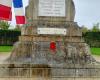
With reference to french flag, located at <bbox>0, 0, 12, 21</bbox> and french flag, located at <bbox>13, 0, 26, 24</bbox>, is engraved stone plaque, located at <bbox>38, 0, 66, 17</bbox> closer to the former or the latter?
french flag, located at <bbox>13, 0, 26, 24</bbox>

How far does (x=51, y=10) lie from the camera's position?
472 inches

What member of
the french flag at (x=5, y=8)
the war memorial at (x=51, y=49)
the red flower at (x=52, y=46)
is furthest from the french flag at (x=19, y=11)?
the red flower at (x=52, y=46)

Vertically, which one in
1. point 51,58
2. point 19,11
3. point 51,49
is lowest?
point 51,58

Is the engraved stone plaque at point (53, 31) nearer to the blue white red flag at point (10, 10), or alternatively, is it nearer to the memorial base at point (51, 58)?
the memorial base at point (51, 58)

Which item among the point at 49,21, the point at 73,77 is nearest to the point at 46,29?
the point at 49,21

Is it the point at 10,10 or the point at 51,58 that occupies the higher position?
the point at 10,10

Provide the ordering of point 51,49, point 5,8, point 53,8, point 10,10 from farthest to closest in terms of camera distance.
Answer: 1. point 10,10
2. point 5,8
3. point 53,8
4. point 51,49

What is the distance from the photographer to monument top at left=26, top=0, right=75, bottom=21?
472 inches

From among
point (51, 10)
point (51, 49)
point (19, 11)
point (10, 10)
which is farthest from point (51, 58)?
point (10, 10)

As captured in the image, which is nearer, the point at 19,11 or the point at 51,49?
the point at 51,49

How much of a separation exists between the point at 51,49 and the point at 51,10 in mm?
1378

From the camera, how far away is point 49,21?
12000mm

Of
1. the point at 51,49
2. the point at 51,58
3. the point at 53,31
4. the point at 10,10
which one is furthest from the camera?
the point at 10,10

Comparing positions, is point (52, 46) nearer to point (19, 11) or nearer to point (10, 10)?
point (19, 11)
